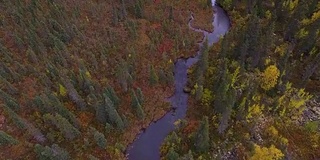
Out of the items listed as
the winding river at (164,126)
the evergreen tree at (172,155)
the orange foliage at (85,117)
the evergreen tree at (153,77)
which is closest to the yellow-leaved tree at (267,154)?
the evergreen tree at (172,155)

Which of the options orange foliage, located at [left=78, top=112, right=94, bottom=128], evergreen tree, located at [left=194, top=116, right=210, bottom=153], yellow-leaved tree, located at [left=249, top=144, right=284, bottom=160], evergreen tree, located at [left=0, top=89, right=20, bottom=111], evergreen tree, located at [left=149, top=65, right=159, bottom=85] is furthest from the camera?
evergreen tree, located at [left=149, top=65, right=159, bottom=85]

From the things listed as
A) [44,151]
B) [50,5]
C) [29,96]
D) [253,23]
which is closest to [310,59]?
[253,23]

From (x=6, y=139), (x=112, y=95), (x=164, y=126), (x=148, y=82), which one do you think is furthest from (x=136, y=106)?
(x=6, y=139)

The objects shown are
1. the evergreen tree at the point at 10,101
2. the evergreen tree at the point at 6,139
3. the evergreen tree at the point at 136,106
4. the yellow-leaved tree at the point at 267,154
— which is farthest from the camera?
the evergreen tree at the point at 10,101

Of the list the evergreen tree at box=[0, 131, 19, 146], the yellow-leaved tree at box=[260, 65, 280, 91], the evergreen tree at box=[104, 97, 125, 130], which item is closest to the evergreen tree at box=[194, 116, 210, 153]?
the evergreen tree at box=[104, 97, 125, 130]

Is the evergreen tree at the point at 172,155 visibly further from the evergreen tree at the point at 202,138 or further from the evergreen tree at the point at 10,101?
the evergreen tree at the point at 10,101

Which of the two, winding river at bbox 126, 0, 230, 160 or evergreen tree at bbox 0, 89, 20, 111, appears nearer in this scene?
winding river at bbox 126, 0, 230, 160

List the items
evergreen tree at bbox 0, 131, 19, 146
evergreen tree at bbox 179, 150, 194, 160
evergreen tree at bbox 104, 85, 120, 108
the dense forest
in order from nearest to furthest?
1. evergreen tree at bbox 179, 150, 194, 160
2. evergreen tree at bbox 0, 131, 19, 146
3. the dense forest
4. evergreen tree at bbox 104, 85, 120, 108

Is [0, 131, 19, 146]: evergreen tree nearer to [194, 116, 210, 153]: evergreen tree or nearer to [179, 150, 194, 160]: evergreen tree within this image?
[179, 150, 194, 160]: evergreen tree

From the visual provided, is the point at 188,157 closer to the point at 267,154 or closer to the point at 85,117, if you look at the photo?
the point at 267,154
